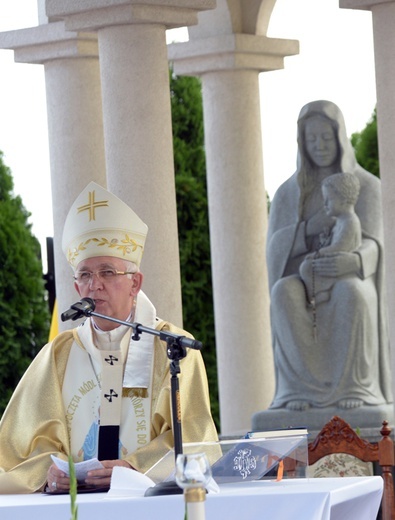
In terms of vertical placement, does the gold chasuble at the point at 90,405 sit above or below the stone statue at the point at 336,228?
below

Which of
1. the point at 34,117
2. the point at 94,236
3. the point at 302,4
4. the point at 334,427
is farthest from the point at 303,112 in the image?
the point at 34,117

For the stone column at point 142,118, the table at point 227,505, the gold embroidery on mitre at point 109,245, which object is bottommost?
the table at point 227,505

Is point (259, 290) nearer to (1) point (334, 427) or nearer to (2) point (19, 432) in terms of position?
(1) point (334, 427)

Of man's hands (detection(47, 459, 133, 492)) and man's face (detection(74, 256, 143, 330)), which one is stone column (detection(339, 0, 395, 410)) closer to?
man's face (detection(74, 256, 143, 330))

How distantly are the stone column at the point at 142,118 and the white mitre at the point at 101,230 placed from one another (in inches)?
110

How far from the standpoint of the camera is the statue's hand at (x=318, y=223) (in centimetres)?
1154

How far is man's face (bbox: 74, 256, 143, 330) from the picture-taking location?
21.5 feet

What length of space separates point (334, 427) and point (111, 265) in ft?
5.54

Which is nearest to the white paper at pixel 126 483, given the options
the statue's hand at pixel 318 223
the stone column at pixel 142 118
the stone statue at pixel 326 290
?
the stone column at pixel 142 118

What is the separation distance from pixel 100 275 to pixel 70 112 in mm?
4703

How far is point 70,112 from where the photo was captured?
1121cm

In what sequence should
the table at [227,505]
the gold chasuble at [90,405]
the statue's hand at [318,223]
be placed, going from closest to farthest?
the table at [227,505] < the gold chasuble at [90,405] < the statue's hand at [318,223]

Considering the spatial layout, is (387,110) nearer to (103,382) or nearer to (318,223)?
(318,223)

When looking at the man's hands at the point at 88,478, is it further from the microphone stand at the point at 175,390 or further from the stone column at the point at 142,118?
the stone column at the point at 142,118
